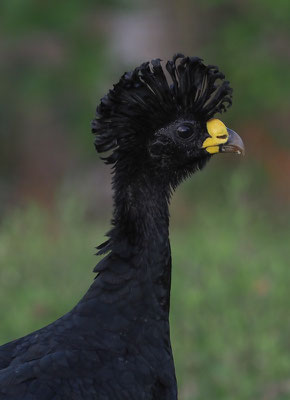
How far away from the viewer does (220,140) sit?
4676 mm

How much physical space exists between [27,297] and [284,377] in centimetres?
243

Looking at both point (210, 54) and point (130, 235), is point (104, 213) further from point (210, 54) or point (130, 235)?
point (130, 235)

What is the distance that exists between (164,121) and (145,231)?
0.58 m

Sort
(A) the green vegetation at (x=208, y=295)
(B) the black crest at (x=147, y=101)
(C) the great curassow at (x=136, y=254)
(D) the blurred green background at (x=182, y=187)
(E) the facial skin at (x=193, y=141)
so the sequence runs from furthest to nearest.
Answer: (D) the blurred green background at (x=182, y=187) → (A) the green vegetation at (x=208, y=295) → (E) the facial skin at (x=193, y=141) → (B) the black crest at (x=147, y=101) → (C) the great curassow at (x=136, y=254)

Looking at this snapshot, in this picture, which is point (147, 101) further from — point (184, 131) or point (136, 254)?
point (136, 254)

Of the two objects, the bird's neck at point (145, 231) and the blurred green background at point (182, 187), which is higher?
the blurred green background at point (182, 187)

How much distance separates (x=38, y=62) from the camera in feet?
56.6

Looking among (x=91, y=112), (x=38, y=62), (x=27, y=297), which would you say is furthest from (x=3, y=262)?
(x=38, y=62)

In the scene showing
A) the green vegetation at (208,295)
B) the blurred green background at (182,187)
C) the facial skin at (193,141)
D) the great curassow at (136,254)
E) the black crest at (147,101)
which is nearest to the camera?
the great curassow at (136,254)

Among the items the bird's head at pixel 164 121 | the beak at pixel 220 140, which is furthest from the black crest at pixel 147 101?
the beak at pixel 220 140

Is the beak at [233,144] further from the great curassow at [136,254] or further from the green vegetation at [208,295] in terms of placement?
the green vegetation at [208,295]

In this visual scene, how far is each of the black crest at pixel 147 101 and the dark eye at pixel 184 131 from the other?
0.19 ft

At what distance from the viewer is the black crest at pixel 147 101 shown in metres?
4.41

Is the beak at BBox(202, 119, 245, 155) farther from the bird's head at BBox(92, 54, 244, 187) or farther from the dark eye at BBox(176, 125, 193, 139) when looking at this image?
the dark eye at BBox(176, 125, 193, 139)
